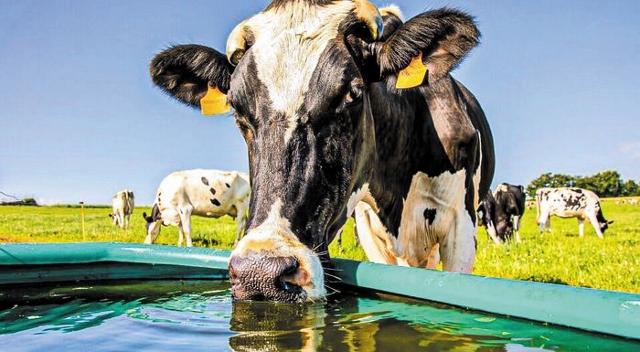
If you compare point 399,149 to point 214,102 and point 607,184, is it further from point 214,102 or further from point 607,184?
point 607,184

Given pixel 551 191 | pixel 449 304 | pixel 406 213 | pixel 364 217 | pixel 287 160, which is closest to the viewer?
pixel 449 304

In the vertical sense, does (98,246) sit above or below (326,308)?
above

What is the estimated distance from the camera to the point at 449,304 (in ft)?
8.52

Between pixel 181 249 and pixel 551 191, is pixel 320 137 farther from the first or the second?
pixel 551 191

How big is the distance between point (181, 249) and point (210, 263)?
34 centimetres

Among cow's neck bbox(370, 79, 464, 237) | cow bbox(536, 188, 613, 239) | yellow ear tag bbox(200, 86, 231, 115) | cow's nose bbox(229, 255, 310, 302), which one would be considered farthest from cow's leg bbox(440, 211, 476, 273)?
cow bbox(536, 188, 613, 239)

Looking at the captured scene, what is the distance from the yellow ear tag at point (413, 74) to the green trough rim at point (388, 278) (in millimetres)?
1061

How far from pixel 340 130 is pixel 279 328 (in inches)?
39.3

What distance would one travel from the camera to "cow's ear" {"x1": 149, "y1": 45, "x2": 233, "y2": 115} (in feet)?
13.0

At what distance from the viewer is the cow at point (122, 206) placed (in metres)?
26.6

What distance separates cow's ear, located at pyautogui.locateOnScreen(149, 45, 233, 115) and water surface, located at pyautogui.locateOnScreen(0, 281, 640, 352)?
1.33 m

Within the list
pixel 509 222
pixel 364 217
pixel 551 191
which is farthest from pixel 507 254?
pixel 551 191

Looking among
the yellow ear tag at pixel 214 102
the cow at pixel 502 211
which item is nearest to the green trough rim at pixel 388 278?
the yellow ear tag at pixel 214 102

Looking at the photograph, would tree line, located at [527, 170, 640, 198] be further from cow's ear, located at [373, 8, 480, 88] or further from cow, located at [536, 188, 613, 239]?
cow's ear, located at [373, 8, 480, 88]
